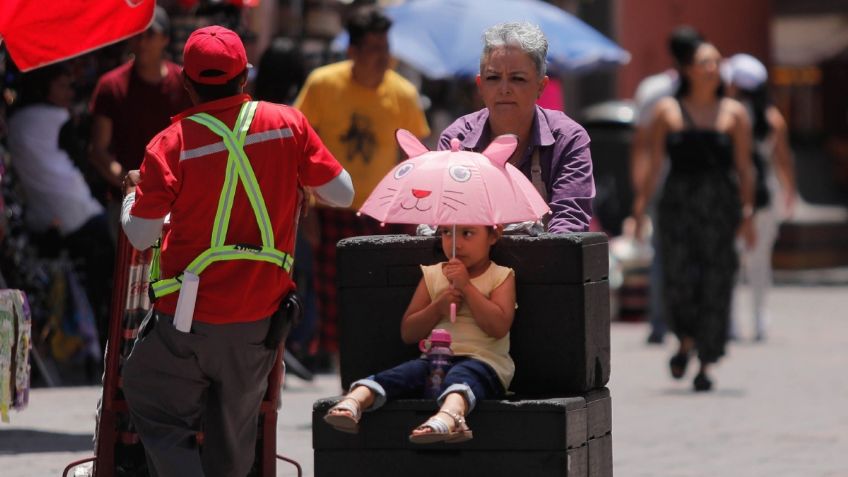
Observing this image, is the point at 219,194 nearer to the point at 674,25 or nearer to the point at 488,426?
the point at 488,426

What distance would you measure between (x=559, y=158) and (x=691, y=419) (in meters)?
4.42

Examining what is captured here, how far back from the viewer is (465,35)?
14.9 m

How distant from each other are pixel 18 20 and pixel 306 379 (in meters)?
4.22

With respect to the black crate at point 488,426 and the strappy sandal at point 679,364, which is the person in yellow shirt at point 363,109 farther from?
the black crate at point 488,426

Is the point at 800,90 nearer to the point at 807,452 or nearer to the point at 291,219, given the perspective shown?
the point at 807,452

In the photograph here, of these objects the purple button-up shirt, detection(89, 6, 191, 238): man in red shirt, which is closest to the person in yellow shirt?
detection(89, 6, 191, 238): man in red shirt

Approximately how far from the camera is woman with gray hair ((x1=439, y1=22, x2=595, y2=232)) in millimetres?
6422

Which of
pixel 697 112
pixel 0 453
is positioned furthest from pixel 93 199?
pixel 697 112

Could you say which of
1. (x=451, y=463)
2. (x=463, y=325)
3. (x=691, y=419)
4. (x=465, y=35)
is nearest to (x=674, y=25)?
(x=465, y=35)

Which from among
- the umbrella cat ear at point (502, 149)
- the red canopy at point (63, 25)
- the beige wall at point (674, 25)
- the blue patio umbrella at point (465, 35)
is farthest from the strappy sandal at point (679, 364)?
the beige wall at point (674, 25)

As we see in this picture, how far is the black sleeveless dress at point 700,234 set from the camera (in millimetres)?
12242

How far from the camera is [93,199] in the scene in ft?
37.3

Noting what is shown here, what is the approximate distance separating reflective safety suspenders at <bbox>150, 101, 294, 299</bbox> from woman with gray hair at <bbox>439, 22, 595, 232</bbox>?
73 centimetres

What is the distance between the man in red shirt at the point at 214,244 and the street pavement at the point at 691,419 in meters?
1.99
